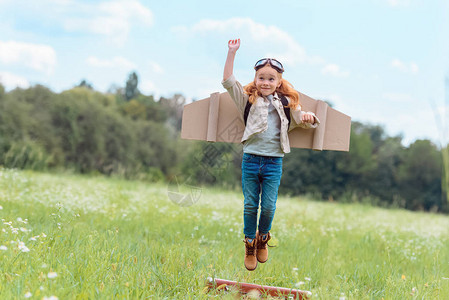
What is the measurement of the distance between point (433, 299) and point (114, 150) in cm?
4140

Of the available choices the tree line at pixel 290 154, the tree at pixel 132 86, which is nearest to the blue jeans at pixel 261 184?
the tree line at pixel 290 154

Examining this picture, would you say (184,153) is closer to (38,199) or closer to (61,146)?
(61,146)

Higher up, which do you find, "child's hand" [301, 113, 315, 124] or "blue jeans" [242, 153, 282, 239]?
"child's hand" [301, 113, 315, 124]

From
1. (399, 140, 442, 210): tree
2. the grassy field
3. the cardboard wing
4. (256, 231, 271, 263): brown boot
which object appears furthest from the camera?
(399, 140, 442, 210): tree

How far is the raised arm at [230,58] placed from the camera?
383 centimetres

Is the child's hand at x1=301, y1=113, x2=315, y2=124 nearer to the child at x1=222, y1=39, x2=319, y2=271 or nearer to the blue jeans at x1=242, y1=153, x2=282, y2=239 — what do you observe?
the child at x1=222, y1=39, x2=319, y2=271

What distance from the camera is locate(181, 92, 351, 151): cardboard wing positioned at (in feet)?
14.1

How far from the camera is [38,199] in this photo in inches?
287

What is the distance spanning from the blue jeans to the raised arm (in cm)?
81

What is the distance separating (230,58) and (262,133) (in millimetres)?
790

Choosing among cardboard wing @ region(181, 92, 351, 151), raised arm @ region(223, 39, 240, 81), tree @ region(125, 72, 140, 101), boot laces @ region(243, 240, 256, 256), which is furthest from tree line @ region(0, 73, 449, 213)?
raised arm @ region(223, 39, 240, 81)

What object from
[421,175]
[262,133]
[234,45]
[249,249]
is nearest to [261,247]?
[249,249]

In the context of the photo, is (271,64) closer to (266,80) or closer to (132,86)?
(266,80)

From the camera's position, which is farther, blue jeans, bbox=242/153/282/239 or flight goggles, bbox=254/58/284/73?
flight goggles, bbox=254/58/284/73
